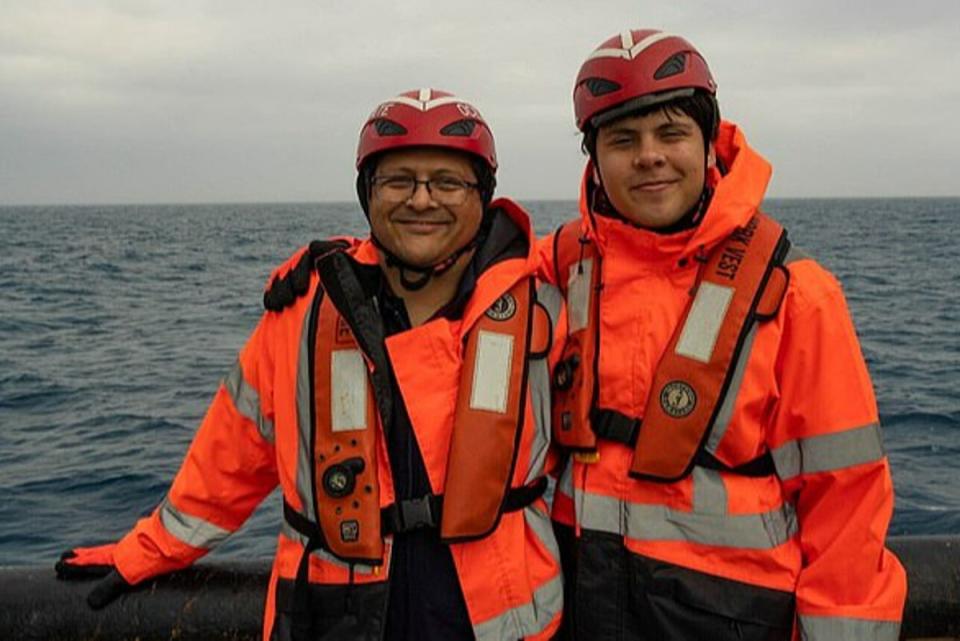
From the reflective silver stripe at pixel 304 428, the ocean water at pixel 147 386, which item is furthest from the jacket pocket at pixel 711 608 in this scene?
the ocean water at pixel 147 386

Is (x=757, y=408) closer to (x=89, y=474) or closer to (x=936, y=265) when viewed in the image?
(x=89, y=474)

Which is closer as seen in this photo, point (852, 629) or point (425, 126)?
point (852, 629)

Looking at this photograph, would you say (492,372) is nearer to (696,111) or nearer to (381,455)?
(381,455)

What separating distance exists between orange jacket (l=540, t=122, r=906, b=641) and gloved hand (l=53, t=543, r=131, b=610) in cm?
172

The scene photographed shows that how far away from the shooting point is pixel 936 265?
3127cm

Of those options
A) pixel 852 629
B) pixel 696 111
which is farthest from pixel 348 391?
pixel 852 629

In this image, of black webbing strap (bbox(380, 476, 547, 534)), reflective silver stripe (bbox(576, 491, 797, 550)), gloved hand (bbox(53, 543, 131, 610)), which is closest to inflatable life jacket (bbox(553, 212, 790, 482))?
reflective silver stripe (bbox(576, 491, 797, 550))

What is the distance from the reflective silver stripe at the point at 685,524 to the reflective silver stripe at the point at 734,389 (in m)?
0.26

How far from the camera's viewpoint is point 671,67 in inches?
110

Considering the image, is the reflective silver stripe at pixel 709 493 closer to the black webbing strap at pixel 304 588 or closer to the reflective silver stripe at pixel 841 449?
the reflective silver stripe at pixel 841 449

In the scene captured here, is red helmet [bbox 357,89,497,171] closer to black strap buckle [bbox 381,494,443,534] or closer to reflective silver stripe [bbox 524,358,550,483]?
reflective silver stripe [bbox 524,358,550,483]

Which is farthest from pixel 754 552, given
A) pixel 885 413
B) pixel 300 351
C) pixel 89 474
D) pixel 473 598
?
pixel 885 413

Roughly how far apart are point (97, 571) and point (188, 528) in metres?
0.51

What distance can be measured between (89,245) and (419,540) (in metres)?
51.3
